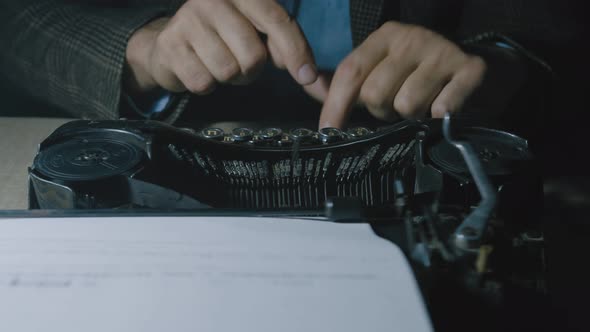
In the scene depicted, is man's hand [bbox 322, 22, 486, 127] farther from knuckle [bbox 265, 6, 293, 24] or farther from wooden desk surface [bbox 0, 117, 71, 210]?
wooden desk surface [bbox 0, 117, 71, 210]

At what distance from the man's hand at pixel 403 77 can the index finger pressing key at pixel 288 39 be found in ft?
0.14

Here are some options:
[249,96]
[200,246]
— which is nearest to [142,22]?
[249,96]

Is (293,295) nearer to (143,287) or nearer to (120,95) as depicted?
(143,287)

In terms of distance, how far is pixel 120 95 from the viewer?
0.85 metres

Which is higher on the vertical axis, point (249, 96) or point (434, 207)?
point (434, 207)

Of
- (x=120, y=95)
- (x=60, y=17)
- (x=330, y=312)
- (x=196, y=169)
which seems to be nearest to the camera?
(x=330, y=312)

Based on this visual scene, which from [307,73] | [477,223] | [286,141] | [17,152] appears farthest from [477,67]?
[17,152]

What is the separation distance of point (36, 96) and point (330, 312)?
94 centimetres

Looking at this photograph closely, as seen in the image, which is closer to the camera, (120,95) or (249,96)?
(120,95)

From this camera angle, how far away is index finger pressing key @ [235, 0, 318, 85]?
2.05 feet

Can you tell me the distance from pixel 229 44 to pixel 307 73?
108 millimetres

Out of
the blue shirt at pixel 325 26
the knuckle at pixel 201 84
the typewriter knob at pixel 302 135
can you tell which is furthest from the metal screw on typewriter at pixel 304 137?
the blue shirt at pixel 325 26

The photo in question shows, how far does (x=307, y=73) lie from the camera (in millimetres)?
629

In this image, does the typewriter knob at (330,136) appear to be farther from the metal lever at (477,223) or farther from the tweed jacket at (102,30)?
the tweed jacket at (102,30)
